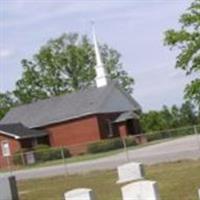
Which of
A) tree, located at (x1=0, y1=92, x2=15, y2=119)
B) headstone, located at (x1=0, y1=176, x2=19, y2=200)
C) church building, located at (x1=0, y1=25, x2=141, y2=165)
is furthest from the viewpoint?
tree, located at (x1=0, y1=92, x2=15, y2=119)

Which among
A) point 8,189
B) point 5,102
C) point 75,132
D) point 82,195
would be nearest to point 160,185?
point 8,189

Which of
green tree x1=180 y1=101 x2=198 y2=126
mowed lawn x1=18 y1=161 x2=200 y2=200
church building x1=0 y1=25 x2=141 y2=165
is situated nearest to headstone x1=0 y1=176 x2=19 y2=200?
mowed lawn x1=18 y1=161 x2=200 y2=200

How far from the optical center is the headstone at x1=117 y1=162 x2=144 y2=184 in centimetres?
2369

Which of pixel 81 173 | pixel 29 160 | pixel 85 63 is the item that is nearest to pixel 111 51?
pixel 85 63

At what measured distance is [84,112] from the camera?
68.1 m

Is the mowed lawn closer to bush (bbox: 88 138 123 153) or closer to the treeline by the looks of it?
bush (bbox: 88 138 123 153)

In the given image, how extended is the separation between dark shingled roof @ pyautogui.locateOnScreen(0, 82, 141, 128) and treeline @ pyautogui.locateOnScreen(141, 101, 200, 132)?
1.74 metres

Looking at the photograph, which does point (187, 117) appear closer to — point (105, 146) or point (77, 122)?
point (77, 122)

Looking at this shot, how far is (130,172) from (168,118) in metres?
49.7

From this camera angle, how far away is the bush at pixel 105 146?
55.9 metres

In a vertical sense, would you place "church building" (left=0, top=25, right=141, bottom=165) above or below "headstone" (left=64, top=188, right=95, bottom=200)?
above

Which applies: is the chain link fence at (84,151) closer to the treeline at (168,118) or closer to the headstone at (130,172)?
the treeline at (168,118)

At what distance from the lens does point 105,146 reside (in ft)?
186

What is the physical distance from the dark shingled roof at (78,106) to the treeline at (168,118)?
1.74 meters
